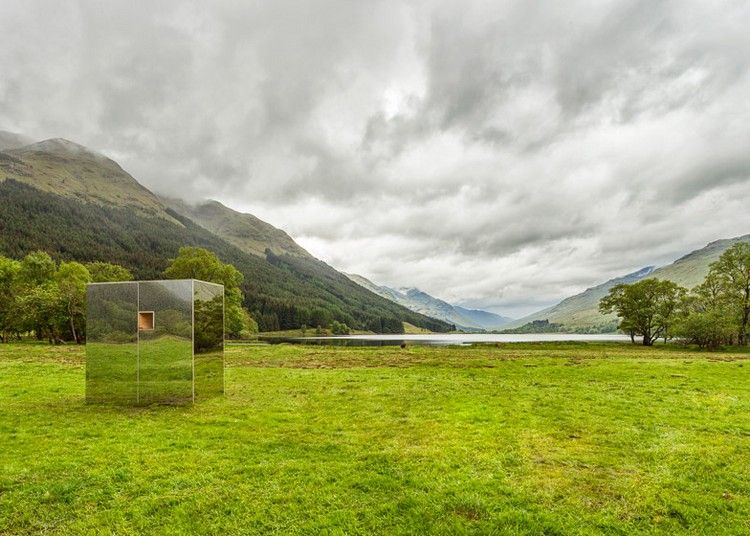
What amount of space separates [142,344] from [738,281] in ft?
317

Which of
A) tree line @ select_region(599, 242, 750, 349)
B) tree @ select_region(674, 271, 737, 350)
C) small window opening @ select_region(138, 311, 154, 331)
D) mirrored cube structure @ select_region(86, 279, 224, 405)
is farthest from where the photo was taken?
tree line @ select_region(599, 242, 750, 349)

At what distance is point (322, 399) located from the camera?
2005cm

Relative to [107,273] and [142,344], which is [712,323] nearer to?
[142,344]

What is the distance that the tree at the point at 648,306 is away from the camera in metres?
82.2

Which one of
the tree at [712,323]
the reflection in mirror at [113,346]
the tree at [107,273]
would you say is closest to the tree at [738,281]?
the tree at [712,323]

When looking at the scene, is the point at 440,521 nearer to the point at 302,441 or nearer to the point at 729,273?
the point at 302,441

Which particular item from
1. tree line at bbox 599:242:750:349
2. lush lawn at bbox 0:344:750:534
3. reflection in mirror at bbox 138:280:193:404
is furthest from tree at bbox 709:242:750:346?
reflection in mirror at bbox 138:280:193:404

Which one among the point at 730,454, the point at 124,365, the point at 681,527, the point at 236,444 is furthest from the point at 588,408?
the point at 124,365

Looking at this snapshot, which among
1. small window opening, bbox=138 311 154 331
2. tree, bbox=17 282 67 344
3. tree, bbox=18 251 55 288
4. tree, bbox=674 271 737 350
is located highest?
tree, bbox=18 251 55 288

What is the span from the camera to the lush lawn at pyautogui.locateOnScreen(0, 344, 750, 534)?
25.4ft

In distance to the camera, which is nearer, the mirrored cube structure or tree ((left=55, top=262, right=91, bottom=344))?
the mirrored cube structure

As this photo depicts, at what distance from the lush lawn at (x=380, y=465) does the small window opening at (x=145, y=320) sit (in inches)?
148

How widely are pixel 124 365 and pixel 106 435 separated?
625 cm

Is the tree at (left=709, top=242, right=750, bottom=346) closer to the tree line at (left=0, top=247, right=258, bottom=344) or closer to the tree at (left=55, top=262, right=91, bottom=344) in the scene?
the tree line at (left=0, top=247, right=258, bottom=344)
